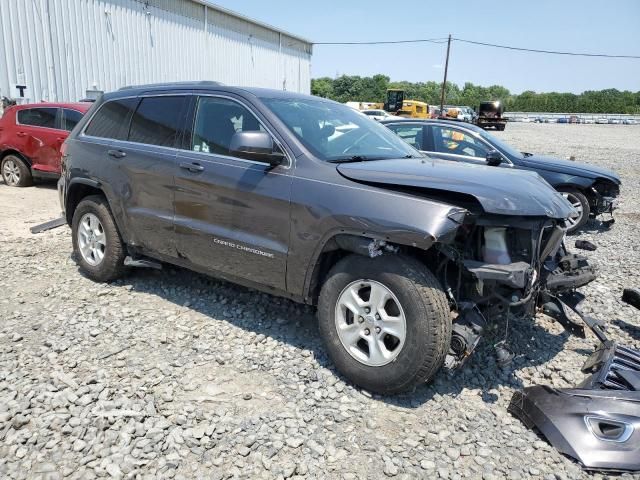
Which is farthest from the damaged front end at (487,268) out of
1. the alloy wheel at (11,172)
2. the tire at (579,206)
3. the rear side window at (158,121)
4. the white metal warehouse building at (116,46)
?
the white metal warehouse building at (116,46)

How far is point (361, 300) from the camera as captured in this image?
311cm

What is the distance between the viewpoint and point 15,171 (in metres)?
10.2

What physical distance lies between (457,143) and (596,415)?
583 cm

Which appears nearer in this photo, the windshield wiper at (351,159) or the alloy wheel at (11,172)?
the windshield wiper at (351,159)

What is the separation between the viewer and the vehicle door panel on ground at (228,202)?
3477 millimetres

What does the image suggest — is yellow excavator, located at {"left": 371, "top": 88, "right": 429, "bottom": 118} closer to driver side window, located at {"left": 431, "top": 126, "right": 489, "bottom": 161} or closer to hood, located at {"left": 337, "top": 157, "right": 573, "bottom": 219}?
driver side window, located at {"left": 431, "top": 126, "right": 489, "bottom": 161}

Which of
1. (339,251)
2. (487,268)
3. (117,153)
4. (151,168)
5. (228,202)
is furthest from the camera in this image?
(117,153)

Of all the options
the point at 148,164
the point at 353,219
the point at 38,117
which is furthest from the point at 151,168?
the point at 38,117

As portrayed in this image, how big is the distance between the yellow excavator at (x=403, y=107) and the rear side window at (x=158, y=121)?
40.1 metres

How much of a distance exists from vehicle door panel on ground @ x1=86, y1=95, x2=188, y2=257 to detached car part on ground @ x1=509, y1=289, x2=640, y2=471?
2980 millimetres

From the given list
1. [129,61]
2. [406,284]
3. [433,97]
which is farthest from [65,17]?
[433,97]

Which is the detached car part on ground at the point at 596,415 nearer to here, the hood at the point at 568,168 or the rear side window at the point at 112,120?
the rear side window at the point at 112,120

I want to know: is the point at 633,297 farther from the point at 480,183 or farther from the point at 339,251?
the point at 339,251

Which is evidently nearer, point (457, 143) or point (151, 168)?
point (151, 168)
